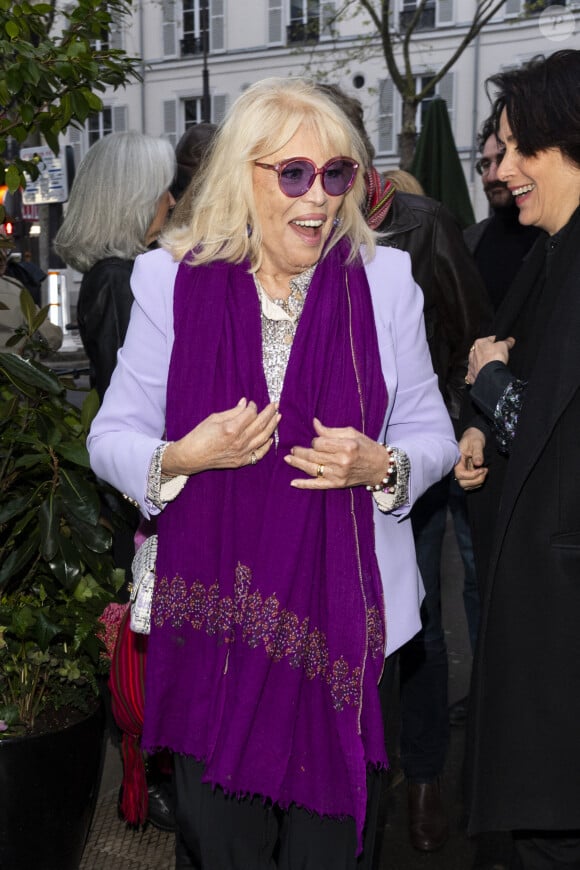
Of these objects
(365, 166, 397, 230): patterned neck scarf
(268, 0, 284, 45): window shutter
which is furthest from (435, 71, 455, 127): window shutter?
(365, 166, 397, 230): patterned neck scarf

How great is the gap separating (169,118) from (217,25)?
133 inches

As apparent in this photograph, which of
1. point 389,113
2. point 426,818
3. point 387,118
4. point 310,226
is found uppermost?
point 389,113

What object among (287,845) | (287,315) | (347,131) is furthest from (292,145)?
(287,845)

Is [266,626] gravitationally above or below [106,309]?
below

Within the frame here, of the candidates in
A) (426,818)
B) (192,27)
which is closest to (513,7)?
(192,27)

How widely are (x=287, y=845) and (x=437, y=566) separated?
1.53 metres

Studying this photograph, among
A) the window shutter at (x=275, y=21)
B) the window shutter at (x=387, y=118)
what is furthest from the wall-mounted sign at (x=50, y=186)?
the window shutter at (x=275, y=21)

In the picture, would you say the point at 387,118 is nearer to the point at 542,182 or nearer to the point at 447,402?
the point at 447,402

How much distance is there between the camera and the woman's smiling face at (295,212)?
8.28 ft

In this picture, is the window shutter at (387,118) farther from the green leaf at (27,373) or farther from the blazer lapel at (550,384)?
the blazer lapel at (550,384)

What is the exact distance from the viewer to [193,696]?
2502 mm

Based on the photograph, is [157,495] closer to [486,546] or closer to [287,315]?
[287,315]

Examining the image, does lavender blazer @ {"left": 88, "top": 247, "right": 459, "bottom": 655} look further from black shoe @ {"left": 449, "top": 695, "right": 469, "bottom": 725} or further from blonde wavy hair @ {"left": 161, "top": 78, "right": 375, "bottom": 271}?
black shoe @ {"left": 449, "top": 695, "right": 469, "bottom": 725}

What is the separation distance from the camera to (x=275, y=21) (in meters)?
35.6
